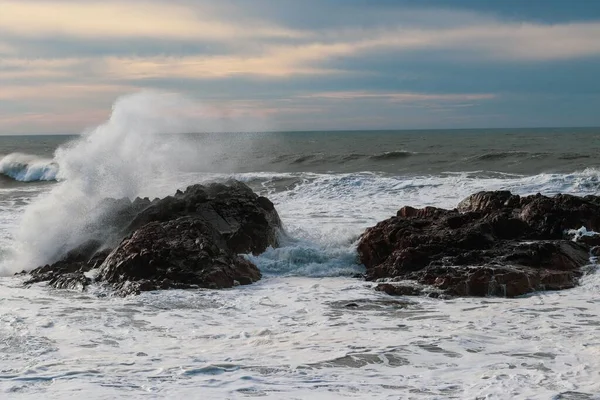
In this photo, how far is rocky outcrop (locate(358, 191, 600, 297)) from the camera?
29.4ft

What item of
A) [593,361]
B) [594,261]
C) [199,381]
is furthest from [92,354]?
[594,261]

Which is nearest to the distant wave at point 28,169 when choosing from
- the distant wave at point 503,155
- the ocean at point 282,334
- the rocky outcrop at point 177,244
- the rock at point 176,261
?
the distant wave at point 503,155

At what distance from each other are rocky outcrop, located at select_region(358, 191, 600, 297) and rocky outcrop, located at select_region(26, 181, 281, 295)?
1.97 metres

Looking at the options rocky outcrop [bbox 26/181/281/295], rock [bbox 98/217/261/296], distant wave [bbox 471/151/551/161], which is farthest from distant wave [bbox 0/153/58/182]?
rock [bbox 98/217/261/296]

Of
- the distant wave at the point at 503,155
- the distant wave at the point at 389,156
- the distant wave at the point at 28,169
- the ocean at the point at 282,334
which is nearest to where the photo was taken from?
the ocean at the point at 282,334

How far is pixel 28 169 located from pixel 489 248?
29.2 m

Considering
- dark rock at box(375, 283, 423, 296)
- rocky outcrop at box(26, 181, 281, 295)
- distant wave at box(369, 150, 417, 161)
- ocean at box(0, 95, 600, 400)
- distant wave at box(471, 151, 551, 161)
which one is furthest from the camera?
distant wave at box(369, 150, 417, 161)

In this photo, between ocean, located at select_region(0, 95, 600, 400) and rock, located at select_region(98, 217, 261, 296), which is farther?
rock, located at select_region(98, 217, 261, 296)

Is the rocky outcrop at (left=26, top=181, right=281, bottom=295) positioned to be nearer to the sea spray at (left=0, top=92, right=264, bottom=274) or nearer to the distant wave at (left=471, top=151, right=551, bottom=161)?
the sea spray at (left=0, top=92, right=264, bottom=274)

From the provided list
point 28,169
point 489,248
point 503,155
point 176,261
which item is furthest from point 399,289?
point 28,169

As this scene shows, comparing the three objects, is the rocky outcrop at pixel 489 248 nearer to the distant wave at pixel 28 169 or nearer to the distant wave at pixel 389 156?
the distant wave at pixel 389 156

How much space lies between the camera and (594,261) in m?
10.0

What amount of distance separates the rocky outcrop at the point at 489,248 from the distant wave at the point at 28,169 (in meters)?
25.0

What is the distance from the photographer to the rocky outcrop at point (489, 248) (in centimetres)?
897
